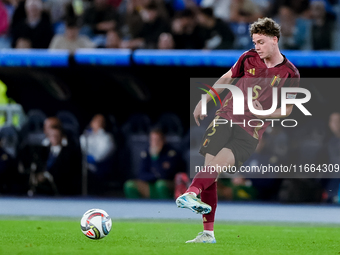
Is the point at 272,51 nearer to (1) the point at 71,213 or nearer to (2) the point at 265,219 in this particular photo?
(2) the point at 265,219

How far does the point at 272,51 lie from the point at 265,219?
334 centimetres

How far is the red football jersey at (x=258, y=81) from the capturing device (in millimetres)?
5176

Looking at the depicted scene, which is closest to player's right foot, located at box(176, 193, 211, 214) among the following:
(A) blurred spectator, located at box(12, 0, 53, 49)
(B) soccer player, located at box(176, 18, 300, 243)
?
(B) soccer player, located at box(176, 18, 300, 243)

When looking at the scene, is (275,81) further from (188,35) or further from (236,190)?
(236,190)

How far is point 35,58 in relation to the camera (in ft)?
30.9

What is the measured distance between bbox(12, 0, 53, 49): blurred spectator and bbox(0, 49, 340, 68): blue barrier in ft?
2.80

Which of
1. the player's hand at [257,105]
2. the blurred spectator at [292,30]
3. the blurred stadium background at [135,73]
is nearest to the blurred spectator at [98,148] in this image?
the blurred stadium background at [135,73]

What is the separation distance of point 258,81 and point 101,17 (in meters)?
6.05

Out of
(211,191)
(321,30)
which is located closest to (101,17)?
(321,30)

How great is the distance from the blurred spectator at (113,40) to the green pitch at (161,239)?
11.2ft

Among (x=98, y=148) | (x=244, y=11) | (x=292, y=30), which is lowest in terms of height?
(x=98, y=148)

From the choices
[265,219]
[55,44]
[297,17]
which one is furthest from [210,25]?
[265,219]

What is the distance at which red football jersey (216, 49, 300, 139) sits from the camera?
17.0ft

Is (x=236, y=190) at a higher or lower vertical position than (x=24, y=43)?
lower
